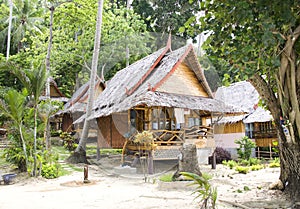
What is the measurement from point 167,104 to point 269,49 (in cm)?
481

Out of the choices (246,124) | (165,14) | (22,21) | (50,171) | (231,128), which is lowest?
(50,171)

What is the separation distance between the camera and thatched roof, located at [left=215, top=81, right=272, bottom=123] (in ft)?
49.4

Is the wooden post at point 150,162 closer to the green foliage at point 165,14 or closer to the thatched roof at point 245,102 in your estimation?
the thatched roof at point 245,102

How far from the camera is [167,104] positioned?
913 cm

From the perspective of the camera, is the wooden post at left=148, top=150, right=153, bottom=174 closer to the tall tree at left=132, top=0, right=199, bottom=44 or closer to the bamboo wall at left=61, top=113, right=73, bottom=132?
the bamboo wall at left=61, top=113, right=73, bottom=132

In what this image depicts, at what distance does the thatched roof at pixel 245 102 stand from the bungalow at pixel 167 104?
3.60 m

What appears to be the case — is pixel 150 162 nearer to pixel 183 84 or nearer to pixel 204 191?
pixel 183 84

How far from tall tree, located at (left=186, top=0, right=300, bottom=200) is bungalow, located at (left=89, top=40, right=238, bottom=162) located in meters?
4.09

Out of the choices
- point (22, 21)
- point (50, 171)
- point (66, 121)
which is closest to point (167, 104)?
point (50, 171)

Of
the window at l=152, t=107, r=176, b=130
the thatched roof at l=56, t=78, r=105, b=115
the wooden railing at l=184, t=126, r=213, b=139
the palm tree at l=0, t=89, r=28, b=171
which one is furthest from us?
the thatched roof at l=56, t=78, r=105, b=115

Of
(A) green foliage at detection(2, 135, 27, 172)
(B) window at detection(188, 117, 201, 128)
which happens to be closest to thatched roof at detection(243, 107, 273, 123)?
(B) window at detection(188, 117, 201, 128)

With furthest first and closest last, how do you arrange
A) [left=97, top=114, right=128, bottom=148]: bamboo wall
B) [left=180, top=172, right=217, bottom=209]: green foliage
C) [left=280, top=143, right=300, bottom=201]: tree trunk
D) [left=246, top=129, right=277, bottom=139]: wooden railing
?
1. [left=246, top=129, right=277, bottom=139]: wooden railing
2. [left=97, top=114, right=128, bottom=148]: bamboo wall
3. [left=280, top=143, right=300, bottom=201]: tree trunk
4. [left=180, top=172, right=217, bottom=209]: green foliage

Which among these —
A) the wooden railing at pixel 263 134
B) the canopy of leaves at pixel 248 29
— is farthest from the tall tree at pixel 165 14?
the canopy of leaves at pixel 248 29

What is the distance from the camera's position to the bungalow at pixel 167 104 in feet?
31.3
